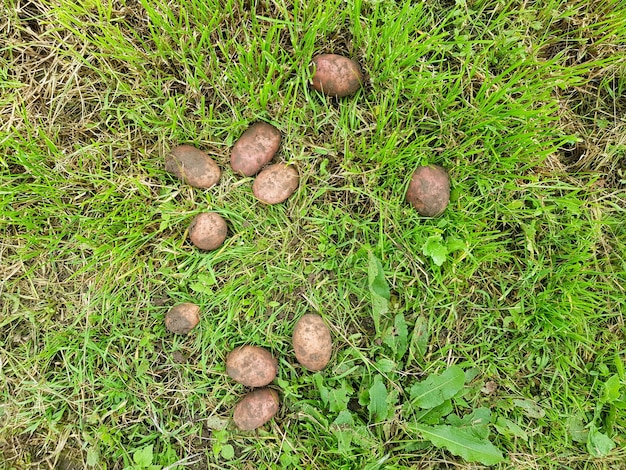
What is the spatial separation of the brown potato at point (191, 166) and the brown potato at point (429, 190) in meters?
1.06

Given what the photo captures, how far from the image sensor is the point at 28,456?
8.14 feet

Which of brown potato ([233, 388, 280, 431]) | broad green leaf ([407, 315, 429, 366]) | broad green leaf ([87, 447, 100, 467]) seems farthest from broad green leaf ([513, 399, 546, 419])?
broad green leaf ([87, 447, 100, 467])

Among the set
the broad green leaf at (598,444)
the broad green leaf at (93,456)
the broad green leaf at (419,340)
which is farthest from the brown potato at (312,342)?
the broad green leaf at (598,444)

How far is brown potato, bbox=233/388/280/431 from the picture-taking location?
2.35 metres

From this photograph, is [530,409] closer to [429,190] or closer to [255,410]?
[429,190]

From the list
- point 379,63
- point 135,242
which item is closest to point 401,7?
point 379,63

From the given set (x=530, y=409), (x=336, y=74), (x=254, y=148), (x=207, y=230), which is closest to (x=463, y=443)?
(x=530, y=409)

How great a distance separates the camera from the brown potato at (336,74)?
236 cm

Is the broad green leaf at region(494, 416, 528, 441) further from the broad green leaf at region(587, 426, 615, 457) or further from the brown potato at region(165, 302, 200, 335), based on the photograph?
the brown potato at region(165, 302, 200, 335)

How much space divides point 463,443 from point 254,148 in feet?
6.11

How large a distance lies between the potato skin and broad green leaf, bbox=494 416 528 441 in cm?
123

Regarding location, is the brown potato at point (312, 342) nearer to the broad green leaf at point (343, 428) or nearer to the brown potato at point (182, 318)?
the broad green leaf at point (343, 428)

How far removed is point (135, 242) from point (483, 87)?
6.63 feet

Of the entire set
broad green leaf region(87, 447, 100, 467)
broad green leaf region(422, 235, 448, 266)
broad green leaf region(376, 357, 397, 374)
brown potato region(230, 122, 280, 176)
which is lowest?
broad green leaf region(87, 447, 100, 467)
